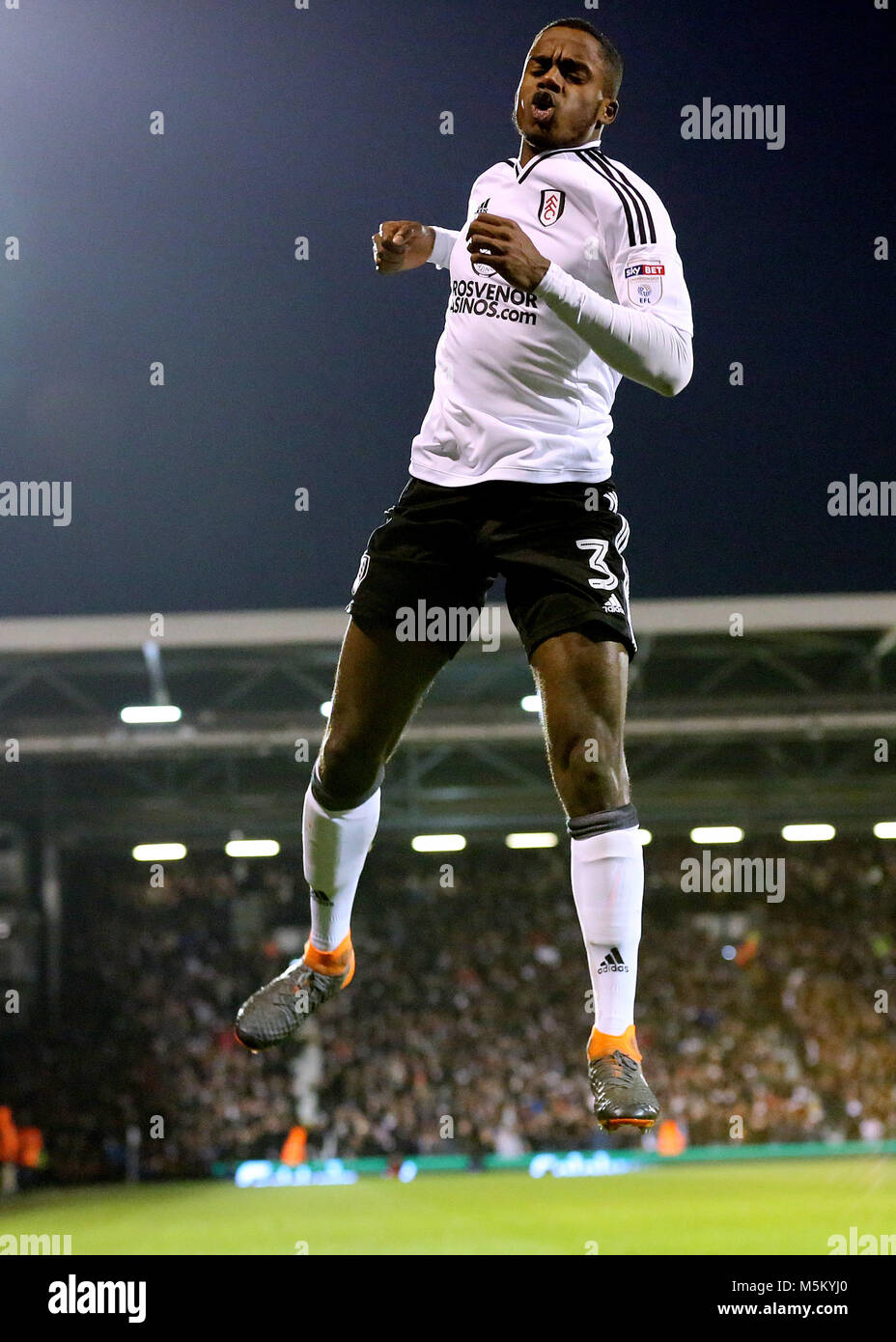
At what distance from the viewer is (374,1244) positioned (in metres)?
9.92

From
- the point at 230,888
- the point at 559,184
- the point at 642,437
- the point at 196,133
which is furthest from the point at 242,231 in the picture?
the point at 230,888

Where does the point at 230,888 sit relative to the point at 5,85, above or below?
below

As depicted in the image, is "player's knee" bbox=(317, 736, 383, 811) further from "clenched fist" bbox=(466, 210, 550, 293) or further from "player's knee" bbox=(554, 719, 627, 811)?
"clenched fist" bbox=(466, 210, 550, 293)

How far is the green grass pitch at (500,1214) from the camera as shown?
32.7ft

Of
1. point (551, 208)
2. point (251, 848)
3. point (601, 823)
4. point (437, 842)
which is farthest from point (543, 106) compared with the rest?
point (251, 848)

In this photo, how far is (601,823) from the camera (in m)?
3.29

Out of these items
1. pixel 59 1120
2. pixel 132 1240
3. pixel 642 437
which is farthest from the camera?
pixel 59 1120

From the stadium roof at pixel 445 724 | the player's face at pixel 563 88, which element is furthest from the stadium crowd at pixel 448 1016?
the player's face at pixel 563 88

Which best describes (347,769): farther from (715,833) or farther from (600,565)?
(715,833)

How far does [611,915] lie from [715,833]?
11.9 meters

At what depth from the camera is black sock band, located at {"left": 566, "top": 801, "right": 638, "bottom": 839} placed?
329 centimetres

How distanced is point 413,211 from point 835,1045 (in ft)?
36.6

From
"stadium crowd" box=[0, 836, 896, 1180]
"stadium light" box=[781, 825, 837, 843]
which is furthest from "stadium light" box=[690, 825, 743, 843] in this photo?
"stadium crowd" box=[0, 836, 896, 1180]

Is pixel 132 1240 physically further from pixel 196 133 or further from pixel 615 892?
pixel 615 892
